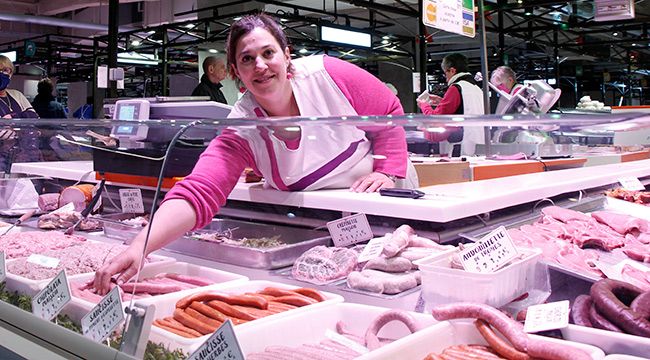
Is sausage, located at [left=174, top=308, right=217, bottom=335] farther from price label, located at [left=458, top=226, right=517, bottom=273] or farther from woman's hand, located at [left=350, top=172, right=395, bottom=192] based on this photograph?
woman's hand, located at [left=350, top=172, right=395, bottom=192]

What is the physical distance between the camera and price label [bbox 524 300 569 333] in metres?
1.55

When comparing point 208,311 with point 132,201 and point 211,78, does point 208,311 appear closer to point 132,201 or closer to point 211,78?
point 132,201

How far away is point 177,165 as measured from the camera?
3055mm

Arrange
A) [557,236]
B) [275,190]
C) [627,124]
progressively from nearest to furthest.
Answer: [627,124] < [557,236] < [275,190]

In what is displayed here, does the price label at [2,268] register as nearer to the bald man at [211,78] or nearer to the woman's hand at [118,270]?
the woman's hand at [118,270]

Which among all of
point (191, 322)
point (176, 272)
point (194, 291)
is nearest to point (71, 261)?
point (176, 272)

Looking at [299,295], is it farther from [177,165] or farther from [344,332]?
[177,165]

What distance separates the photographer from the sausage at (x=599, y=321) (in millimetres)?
1561

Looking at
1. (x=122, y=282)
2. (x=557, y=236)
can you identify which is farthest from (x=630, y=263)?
(x=122, y=282)

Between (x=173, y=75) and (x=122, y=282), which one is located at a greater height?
(x=173, y=75)

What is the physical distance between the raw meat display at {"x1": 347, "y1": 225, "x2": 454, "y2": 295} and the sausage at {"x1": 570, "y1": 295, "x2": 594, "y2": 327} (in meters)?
0.50

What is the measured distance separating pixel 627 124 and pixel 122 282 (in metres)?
1.53

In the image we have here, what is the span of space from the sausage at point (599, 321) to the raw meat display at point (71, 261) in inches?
64.1

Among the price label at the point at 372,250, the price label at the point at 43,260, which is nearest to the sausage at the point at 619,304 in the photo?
the price label at the point at 372,250
